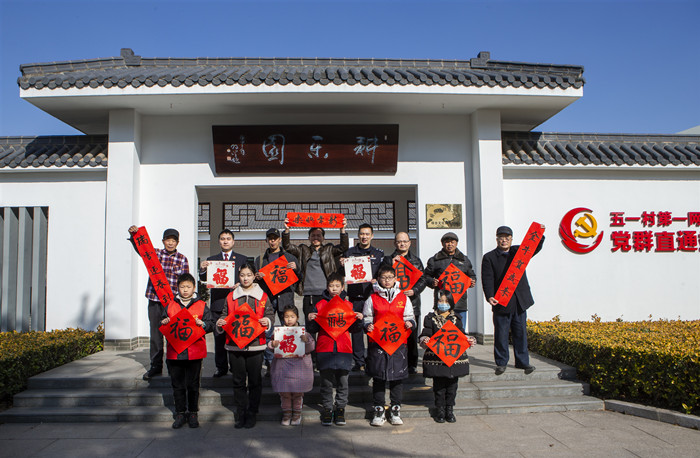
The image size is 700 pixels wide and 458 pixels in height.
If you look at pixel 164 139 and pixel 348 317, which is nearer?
pixel 348 317

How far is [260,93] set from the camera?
6.96 metres

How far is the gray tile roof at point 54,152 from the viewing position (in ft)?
25.3

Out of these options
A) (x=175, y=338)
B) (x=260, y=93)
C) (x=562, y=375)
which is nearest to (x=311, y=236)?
(x=175, y=338)

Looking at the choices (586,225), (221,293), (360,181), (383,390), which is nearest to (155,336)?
(221,293)


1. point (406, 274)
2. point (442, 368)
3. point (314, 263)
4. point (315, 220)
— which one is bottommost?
point (442, 368)

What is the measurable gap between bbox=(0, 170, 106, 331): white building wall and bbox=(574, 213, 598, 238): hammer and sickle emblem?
26.1 ft

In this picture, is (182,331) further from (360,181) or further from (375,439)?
(360,181)

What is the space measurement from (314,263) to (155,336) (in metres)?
2.07

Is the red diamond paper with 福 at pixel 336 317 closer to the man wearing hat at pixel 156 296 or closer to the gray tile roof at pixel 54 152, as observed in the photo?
the man wearing hat at pixel 156 296

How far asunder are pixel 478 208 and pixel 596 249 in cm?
224

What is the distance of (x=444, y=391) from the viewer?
5.03 meters

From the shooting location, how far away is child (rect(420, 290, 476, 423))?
483 centimetres

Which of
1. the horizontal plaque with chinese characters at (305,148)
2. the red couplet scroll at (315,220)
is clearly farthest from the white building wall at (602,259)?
the red couplet scroll at (315,220)

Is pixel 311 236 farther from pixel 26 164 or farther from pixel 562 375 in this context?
pixel 26 164
